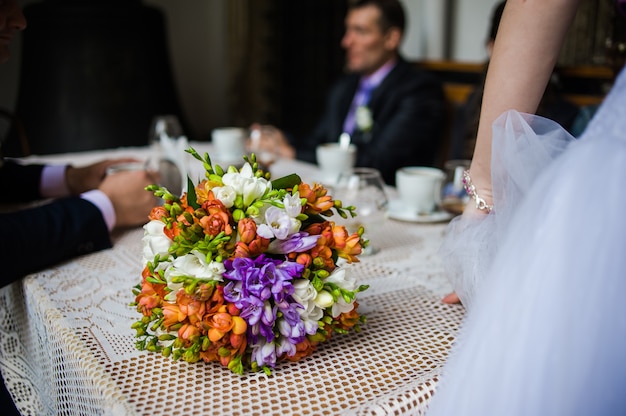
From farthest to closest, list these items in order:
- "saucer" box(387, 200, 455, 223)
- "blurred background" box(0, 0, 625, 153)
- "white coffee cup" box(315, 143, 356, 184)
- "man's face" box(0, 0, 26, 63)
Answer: "blurred background" box(0, 0, 625, 153), "white coffee cup" box(315, 143, 356, 184), "saucer" box(387, 200, 455, 223), "man's face" box(0, 0, 26, 63)

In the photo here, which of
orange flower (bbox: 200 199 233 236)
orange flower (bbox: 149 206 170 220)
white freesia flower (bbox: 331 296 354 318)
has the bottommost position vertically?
white freesia flower (bbox: 331 296 354 318)

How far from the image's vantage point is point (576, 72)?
2.45 metres

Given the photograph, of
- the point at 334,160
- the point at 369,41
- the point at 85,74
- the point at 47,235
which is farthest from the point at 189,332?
the point at 85,74

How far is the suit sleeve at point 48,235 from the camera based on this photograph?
107 centimetres

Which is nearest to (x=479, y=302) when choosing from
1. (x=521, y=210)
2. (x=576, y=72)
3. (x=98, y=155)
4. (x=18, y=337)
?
(x=521, y=210)

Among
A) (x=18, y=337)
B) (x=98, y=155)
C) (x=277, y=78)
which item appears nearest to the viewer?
(x=18, y=337)

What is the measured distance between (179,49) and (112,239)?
4.32 meters

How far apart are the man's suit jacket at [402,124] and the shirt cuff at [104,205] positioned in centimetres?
151

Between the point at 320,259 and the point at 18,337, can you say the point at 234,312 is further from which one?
the point at 18,337

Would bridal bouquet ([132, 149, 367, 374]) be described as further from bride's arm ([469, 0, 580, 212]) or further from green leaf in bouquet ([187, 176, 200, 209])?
bride's arm ([469, 0, 580, 212])

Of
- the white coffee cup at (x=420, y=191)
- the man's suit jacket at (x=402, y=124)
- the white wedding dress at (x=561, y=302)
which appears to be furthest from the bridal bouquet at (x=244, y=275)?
the man's suit jacket at (x=402, y=124)

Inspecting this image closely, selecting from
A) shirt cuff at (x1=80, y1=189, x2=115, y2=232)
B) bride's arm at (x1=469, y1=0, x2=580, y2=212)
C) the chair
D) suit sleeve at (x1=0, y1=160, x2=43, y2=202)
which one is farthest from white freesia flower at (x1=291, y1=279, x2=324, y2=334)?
the chair

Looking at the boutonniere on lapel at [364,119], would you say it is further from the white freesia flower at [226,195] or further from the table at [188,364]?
the white freesia flower at [226,195]

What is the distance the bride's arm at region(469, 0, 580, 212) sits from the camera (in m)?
0.82
